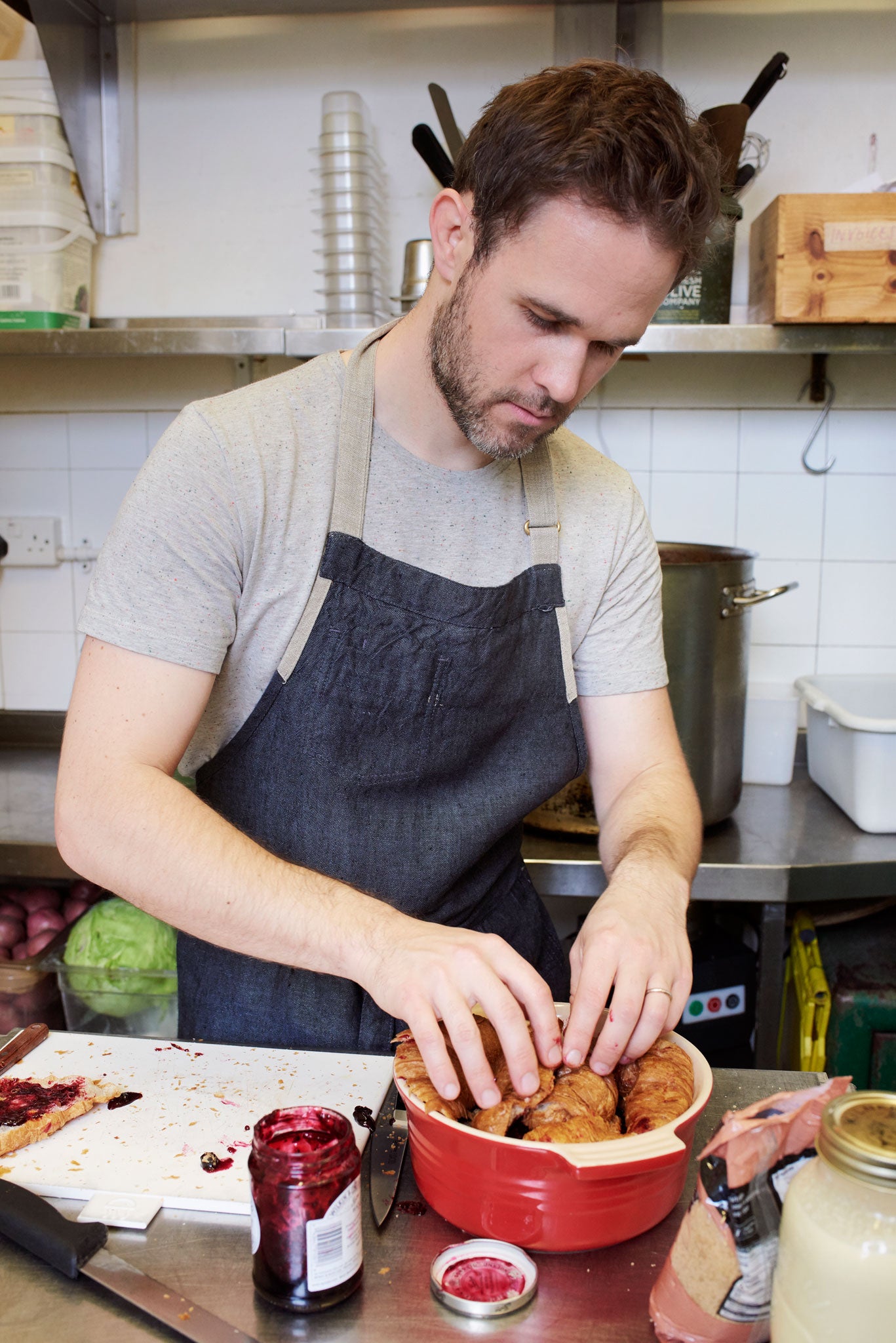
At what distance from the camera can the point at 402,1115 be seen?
970 millimetres

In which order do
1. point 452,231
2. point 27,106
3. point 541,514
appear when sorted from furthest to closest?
point 27,106 < point 541,514 < point 452,231

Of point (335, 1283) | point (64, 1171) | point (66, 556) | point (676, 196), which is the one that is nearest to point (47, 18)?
point (66, 556)

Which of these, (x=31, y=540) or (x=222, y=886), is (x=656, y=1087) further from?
(x=31, y=540)

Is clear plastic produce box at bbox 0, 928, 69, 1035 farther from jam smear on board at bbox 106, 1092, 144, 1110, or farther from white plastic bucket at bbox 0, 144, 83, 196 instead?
white plastic bucket at bbox 0, 144, 83, 196

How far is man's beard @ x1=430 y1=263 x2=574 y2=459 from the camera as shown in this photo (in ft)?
3.68

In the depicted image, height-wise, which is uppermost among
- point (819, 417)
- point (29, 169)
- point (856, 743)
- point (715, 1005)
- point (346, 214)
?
point (29, 169)

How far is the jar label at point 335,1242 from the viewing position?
712 millimetres

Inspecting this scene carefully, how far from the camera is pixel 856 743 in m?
2.00

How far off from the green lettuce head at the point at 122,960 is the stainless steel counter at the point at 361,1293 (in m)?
1.07

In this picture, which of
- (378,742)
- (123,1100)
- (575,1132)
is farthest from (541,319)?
(123,1100)

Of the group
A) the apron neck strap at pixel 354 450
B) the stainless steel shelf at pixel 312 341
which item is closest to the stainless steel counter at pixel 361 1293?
the apron neck strap at pixel 354 450

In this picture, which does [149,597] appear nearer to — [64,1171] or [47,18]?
[64,1171]

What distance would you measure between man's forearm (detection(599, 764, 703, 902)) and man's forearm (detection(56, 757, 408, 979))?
0.30 metres

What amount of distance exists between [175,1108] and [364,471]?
68cm
